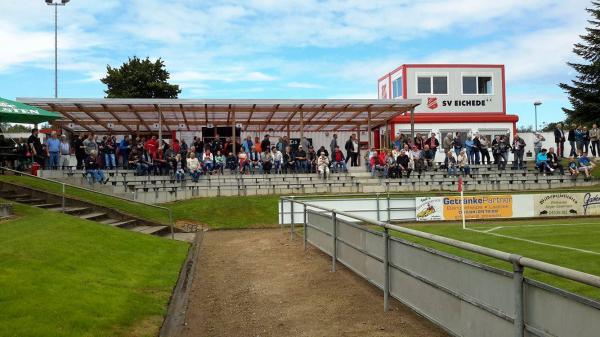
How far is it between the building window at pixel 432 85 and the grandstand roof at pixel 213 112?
16.6 ft

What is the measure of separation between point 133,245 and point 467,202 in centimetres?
1405

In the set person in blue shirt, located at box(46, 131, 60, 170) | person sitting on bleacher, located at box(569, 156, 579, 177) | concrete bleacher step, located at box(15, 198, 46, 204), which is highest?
person in blue shirt, located at box(46, 131, 60, 170)

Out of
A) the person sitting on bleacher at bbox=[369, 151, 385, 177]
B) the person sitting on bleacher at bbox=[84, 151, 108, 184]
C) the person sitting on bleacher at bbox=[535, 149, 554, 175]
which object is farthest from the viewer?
the person sitting on bleacher at bbox=[535, 149, 554, 175]

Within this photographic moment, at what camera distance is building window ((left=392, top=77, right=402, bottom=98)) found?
41612mm

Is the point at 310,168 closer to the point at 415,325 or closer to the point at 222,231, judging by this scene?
the point at 222,231

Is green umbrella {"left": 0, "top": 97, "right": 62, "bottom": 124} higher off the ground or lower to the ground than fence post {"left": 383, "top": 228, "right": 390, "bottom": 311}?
higher

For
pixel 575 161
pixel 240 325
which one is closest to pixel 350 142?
pixel 575 161

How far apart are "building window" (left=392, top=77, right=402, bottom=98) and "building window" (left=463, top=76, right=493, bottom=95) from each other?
4.62 metres

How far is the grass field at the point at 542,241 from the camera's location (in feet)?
37.5

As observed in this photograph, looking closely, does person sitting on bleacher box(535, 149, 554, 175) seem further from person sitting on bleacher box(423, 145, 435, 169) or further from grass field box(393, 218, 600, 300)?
grass field box(393, 218, 600, 300)

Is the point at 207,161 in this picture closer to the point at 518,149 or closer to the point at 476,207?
the point at 476,207

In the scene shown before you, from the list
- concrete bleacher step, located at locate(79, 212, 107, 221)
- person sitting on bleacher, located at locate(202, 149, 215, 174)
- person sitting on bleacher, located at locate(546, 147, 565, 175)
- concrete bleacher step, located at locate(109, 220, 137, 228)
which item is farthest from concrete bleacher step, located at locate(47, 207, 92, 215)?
person sitting on bleacher, located at locate(546, 147, 565, 175)

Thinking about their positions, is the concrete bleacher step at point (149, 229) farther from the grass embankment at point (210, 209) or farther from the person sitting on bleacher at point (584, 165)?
the person sitting on bleacher at point (584, 165)

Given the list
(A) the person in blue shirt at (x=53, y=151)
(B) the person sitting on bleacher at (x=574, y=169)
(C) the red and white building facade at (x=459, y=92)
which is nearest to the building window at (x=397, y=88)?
(C) the red and white building facade at (x=459, y=92)
